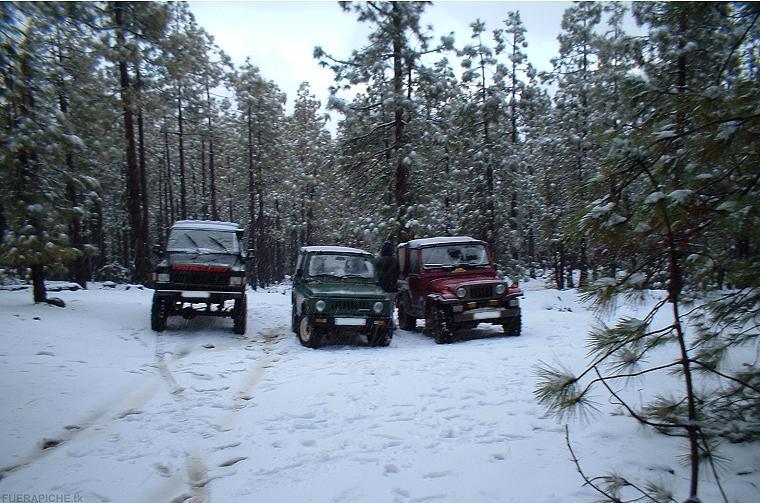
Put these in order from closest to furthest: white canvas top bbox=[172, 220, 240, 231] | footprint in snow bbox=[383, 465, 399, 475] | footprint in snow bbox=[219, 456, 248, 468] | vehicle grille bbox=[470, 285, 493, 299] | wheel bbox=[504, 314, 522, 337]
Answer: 1. footprint in snow bbox=[383, 465, 399, 475]
2. footprint in snow bbox=[219, 456, 248, 468]
3. vehicle grille bbox=[470, 285, 493, 299]
4. wheel bbox=[504, 314, 522, 337]
5. white canvas top bbox=[172, 220, 240, 231]

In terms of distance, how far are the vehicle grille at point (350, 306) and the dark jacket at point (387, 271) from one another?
225cm

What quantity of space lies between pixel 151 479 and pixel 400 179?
15554mm

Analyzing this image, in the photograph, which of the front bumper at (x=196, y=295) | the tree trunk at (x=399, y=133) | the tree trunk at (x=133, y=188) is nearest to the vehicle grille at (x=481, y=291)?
the front bumper at (x=196, y=295)

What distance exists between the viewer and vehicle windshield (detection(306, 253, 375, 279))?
11.5m

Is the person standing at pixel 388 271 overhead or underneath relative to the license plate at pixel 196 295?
overhead

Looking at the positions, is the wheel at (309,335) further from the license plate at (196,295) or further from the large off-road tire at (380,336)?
the license plate at (196,295)

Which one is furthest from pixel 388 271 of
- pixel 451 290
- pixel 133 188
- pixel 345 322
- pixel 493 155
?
pixel 493 155

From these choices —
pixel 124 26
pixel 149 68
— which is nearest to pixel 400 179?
pixel 149 68

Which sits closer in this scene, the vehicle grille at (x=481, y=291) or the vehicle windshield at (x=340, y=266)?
the vehicle grille at (x=481, y=291)

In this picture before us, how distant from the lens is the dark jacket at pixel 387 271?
41.0 feet

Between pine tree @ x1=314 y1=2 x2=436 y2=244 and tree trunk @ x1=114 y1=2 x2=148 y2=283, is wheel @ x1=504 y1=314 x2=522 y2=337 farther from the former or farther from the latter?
tree trunk @ x1=114 y1=2 x2=148 y2=283

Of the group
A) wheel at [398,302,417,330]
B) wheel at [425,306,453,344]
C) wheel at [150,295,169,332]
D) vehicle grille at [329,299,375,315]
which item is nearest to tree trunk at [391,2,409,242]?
wheel at [398,302,417,330]

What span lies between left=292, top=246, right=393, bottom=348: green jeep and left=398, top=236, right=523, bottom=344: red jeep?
1.21m

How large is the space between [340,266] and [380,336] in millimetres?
2116
